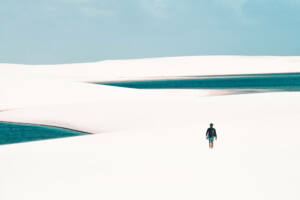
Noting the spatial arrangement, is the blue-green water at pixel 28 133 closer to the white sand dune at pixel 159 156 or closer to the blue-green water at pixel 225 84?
the white sand dune at pixel 159 156

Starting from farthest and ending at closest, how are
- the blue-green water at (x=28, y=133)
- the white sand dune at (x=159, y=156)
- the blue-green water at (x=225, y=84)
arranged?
1. the blue-green water at (x=225, y=84)
2. the blue-green water at (x=28, y=133)
3. the white sand dune at (x=159, y=156)

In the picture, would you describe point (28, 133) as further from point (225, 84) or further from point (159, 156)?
point (225, 84)

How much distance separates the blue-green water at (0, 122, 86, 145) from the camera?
63.8 ft

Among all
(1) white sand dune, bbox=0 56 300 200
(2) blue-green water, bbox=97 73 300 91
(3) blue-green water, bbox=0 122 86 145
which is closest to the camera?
(1) white sand dune, bbox=0 56 300 200

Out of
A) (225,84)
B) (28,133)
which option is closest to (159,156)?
(28,133)

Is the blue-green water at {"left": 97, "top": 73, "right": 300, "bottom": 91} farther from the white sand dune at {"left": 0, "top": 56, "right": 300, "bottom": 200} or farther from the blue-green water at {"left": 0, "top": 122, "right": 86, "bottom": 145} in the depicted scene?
the blue-green water at {"left": 0, "top": 122, "right": 86, "bottom": 145}

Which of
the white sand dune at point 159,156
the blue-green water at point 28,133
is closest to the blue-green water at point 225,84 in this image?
the white sand dune at point 159,156

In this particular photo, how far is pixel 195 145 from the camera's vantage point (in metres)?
13.7

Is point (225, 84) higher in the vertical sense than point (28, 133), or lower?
higher

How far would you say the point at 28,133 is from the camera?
20906mm

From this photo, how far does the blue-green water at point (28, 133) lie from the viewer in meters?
19.4

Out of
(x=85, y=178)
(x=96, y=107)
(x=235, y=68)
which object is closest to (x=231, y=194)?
(x=85, y=178)

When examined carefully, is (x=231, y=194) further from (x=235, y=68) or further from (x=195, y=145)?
(x=235, y=68)

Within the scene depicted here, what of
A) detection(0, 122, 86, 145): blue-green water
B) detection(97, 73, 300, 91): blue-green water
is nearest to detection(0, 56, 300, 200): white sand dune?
detection(0, 122, 86, 145): blue-green water
